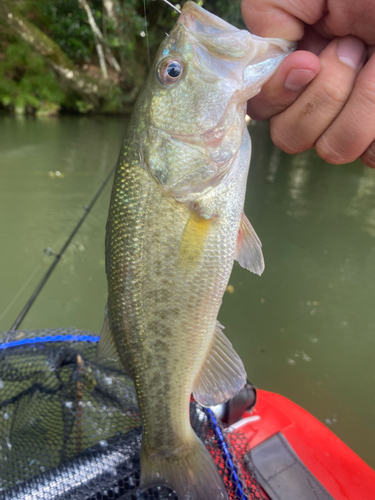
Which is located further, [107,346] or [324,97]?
[107,346]

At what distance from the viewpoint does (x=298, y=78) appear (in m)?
0.99

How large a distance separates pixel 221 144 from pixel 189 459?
1.10 metres

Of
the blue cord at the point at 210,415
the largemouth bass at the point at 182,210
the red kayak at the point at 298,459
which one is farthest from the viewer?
the red kayak at the point at 298,459


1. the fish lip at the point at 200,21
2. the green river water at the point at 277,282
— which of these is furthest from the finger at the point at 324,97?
the green river water at the point at 277,282

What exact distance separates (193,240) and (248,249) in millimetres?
222

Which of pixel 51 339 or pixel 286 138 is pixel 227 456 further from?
pixel 286 138

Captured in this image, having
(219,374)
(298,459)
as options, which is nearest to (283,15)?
(219,374)

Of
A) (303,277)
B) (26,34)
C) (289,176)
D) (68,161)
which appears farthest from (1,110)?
(303,277)

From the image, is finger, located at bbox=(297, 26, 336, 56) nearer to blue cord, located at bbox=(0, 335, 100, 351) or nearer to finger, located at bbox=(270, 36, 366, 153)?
finger, located at bbox=(270, 36, 366, 153)

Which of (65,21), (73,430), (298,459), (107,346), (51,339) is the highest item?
(65,21)

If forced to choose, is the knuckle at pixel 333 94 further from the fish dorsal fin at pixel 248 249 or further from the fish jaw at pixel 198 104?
the fish dorsal fin at pixel 248 249

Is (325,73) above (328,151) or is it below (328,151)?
above

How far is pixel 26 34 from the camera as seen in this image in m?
11.0

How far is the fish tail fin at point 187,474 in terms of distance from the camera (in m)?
1.09
